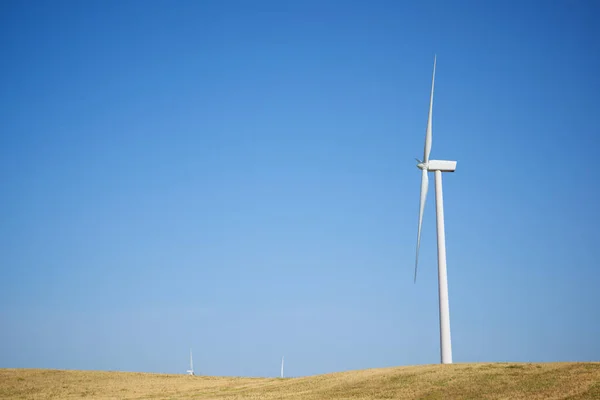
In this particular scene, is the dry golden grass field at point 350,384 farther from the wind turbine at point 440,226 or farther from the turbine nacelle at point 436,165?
the turbine nacelle at point 436,165

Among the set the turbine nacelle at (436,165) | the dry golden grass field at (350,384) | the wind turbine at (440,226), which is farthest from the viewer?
the turbine nacelle at (436,165)

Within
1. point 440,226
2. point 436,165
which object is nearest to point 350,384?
point 440,226

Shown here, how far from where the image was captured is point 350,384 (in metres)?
54.3

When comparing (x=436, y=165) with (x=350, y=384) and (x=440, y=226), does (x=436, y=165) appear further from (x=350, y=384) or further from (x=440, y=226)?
(x=350, y=384)

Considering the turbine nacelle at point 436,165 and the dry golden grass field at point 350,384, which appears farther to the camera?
the turbine nacelle at point 436,165

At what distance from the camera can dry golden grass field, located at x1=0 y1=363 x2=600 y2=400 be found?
146 feet

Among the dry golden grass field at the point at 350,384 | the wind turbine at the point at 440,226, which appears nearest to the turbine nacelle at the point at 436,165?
the wind turbine at the point at 440,226

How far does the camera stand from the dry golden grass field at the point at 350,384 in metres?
44.4

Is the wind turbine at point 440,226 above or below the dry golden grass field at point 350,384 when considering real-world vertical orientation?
above

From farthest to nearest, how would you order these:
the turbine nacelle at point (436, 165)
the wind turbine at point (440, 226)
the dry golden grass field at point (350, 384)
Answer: the turbine nacelle at point (436, 165) < the wind turbine at point (440, 226) < the dry golden grass field at point (350, 384)

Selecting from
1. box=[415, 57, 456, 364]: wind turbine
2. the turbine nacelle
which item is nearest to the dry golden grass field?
box=[415, 57, 456, 364]: wind turbine

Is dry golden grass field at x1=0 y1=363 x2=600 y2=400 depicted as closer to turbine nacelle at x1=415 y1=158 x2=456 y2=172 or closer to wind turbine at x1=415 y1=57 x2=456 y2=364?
wind turbine at x1=415 y1=57 x2=456 y2=364

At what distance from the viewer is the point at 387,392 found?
48.5 metres

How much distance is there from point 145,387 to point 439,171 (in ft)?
122
